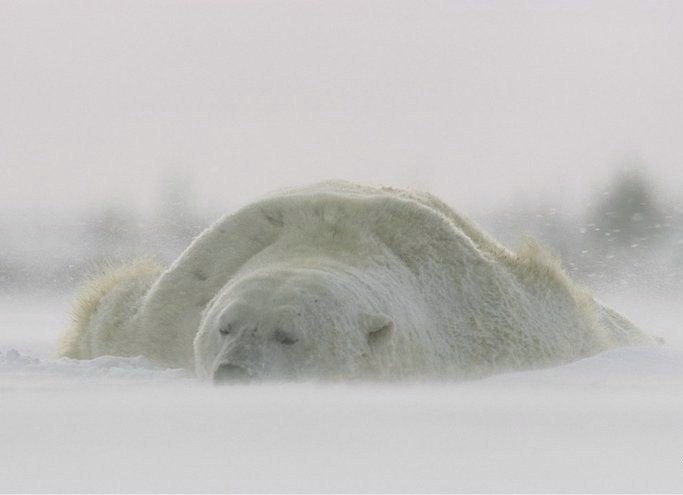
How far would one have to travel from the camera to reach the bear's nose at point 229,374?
20.2ft

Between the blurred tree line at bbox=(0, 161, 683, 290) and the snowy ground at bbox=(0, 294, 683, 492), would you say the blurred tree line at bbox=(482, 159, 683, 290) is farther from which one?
the snowy ground at bbox=(0, 294, 683, 492)

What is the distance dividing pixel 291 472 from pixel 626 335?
605cm

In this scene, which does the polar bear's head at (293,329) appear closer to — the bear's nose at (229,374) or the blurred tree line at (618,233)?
the bear's nose at (229,374)

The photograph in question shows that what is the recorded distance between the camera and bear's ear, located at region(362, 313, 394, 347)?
21.8 feet

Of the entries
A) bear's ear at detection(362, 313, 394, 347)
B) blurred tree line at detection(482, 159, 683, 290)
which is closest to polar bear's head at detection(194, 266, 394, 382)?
bear's ear at detection(362, 313, 394, 347)

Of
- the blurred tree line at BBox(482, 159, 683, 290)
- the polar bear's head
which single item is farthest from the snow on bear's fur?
the blurred tree line at BBox(482, 159, 683, 290)

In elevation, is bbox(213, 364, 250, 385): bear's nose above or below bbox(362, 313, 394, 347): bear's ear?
below

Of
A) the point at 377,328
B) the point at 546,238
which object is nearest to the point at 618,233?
the point at 546,238

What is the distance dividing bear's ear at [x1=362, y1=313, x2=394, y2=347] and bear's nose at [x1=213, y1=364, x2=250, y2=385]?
703 millimetres

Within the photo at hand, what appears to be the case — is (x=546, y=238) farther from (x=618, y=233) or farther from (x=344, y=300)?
(x=344, y=300)

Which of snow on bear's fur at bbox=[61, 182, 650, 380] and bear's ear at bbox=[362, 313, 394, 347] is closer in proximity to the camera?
snow on bear's fur at bbox=[61, 182, 650, 380]

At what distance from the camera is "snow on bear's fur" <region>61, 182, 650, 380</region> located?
6488 mm

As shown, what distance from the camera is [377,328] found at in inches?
263

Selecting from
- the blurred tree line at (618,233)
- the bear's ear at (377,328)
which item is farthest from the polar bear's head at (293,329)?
the blurred tree line at (618,233)
